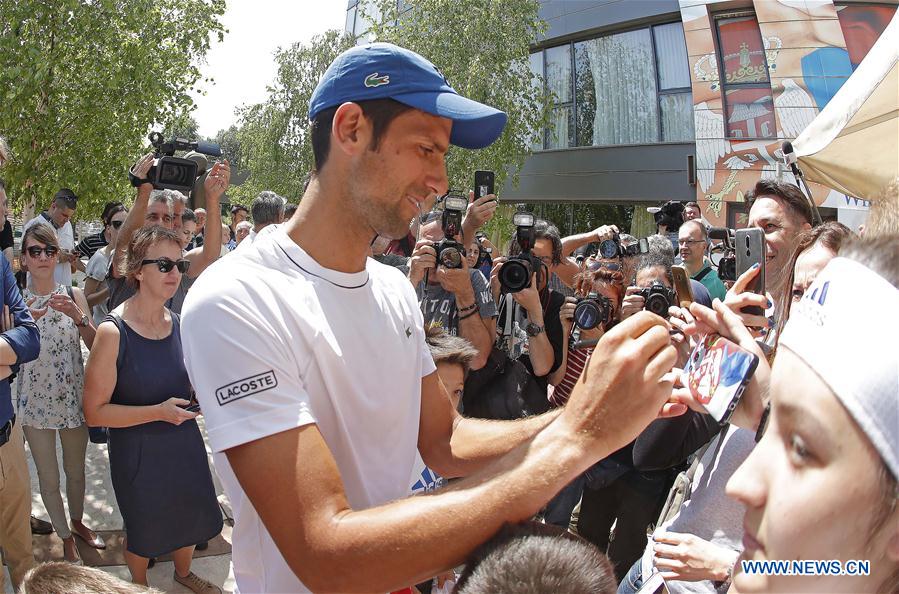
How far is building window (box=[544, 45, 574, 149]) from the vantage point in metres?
19.8

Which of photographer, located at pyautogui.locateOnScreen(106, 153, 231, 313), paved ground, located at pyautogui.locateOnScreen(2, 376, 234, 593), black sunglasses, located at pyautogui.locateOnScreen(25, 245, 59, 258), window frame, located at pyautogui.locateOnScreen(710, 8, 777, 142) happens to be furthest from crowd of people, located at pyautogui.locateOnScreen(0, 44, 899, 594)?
window frame, located at pyautogui.locateOnScreen(710, 8, 777, 142)

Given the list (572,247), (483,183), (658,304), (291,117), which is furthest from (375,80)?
(291,117)

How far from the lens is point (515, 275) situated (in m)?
4.02

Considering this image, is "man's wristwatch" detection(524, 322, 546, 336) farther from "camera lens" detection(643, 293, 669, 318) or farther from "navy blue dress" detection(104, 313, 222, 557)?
"navy blue dress" detection(104, 313, 222, 557)

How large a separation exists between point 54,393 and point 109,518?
3.42ft

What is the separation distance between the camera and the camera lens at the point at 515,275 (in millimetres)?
3998

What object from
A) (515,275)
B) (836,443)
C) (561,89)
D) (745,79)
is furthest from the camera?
(561,89)

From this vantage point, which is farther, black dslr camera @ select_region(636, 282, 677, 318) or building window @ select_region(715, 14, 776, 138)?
building window @ select_region(715, 14, 776, 138)

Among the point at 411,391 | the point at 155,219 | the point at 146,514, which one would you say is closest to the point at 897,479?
the point at 411,391

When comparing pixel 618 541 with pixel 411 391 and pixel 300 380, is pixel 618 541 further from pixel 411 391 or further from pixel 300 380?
pixel 300 380

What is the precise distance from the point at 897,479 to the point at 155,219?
563 centimetres

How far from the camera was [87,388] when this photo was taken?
3543mm

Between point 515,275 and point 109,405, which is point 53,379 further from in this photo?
point 515,275

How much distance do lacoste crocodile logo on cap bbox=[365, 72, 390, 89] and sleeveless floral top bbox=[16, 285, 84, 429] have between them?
371 centimetres
